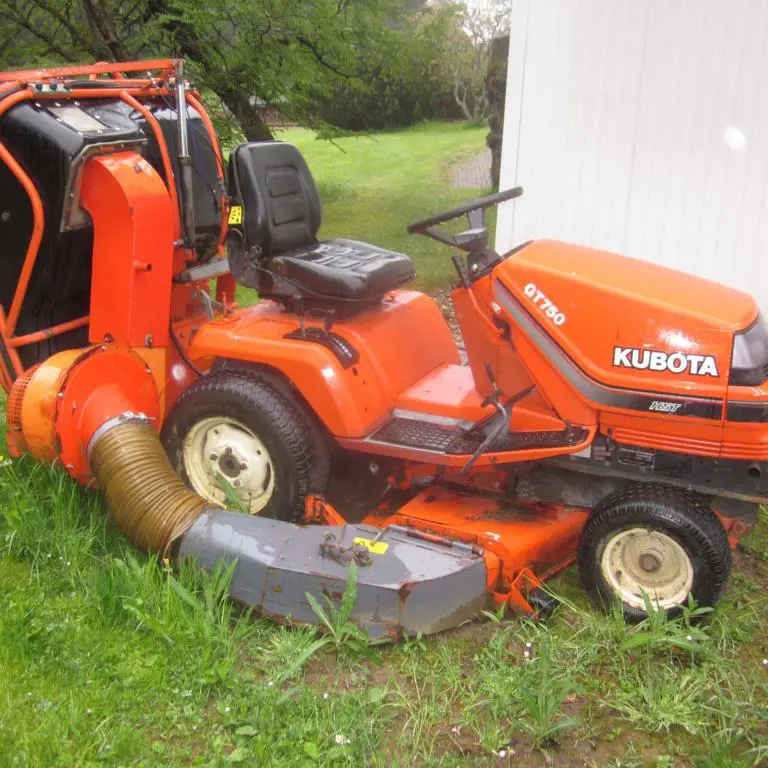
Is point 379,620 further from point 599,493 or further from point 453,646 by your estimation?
point 599,493

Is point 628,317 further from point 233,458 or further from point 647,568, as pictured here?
point 233,458

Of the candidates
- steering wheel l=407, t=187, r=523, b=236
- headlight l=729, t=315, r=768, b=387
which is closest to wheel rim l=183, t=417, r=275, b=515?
steering wheel l=407, t=187, r=523, b=236

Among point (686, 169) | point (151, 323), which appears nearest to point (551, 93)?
point (686, 169)

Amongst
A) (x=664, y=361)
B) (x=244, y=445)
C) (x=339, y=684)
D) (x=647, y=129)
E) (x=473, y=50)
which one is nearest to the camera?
(x=339, y=684)

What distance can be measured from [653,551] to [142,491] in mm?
1704

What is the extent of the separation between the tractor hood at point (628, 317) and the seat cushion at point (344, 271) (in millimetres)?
604

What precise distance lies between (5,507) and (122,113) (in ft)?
5.55

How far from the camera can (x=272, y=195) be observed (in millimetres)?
3621

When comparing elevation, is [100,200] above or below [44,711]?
above

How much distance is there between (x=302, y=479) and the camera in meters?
3.23

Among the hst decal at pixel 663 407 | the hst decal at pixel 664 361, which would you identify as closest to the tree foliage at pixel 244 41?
the hst decal at pixel 664 361

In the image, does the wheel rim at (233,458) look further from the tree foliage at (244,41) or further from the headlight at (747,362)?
the tree foliage at (244,41)

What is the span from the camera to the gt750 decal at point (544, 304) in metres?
2.84

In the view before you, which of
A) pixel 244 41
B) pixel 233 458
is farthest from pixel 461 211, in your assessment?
pixel 244 41
